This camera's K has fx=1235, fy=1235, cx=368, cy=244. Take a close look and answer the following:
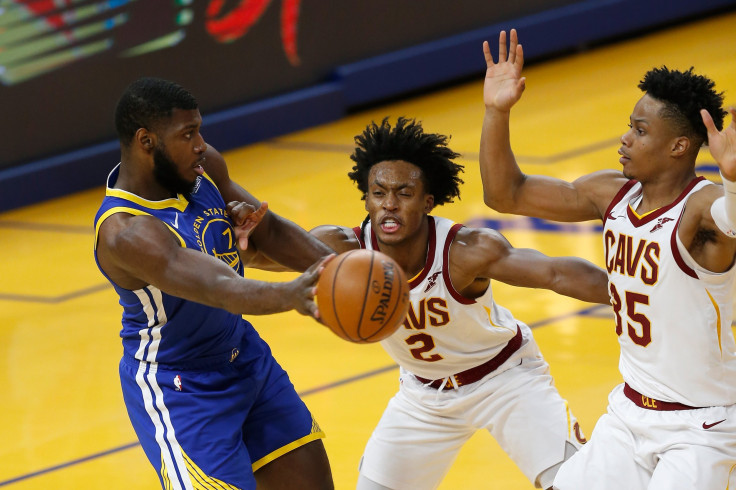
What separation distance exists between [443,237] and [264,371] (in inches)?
37.8

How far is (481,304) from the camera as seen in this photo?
5.36 metres

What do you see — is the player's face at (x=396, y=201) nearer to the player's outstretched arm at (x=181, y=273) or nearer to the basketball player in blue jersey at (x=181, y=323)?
the basketball player in blue jersey at (x=181, y=323)

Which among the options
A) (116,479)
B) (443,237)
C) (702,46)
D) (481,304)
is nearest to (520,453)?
(481,304)

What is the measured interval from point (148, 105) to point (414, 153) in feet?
4.10

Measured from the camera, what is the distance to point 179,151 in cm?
479

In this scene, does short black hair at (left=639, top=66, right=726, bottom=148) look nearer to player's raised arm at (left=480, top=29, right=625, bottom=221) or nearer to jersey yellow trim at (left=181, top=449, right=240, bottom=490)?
player's raised arm at (left=480, top=29, right=625, bottom=221)

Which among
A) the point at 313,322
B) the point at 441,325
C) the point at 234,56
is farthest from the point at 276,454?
the point at 234,56

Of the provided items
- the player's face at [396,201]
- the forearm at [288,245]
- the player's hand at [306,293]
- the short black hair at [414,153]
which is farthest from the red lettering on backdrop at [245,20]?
the player's hand at [306,293]

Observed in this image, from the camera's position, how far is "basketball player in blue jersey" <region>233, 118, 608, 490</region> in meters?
5.21

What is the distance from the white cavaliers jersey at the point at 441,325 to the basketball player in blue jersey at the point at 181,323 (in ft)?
1.94

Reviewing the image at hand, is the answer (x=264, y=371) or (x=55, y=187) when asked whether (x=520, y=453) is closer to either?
(x=264, y=371)

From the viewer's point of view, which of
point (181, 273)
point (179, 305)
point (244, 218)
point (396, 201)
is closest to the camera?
point (181, 273)

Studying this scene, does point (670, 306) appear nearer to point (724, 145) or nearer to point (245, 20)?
point (724, 145)

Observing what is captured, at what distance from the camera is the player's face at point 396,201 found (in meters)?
5.23
